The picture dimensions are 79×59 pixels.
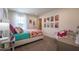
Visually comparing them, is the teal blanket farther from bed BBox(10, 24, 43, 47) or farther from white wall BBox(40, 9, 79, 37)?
white wall BBox(40, 9, 79, 37)

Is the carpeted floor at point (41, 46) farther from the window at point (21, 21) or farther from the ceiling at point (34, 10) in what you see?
the ceiling at point (34, 10)

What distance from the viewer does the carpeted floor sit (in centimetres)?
175

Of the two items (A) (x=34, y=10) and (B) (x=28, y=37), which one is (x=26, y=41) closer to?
(B) (x=28, y=37)

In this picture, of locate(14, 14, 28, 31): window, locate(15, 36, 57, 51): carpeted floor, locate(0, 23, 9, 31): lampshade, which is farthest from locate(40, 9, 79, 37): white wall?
locate(0, 23, 9, 31): lampshade

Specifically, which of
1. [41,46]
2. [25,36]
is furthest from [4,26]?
[41,46]

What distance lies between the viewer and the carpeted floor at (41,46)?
175cm

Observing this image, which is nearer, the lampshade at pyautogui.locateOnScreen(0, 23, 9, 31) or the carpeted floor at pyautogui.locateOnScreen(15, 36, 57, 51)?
the lampshade at pyautogui.locateOnScreen(0, 23, 9, 31)

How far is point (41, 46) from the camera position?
5.81 ft

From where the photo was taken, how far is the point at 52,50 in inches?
69.1

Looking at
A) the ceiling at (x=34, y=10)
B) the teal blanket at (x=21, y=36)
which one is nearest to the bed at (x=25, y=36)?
the teal blanket at (x=21, y=36)
